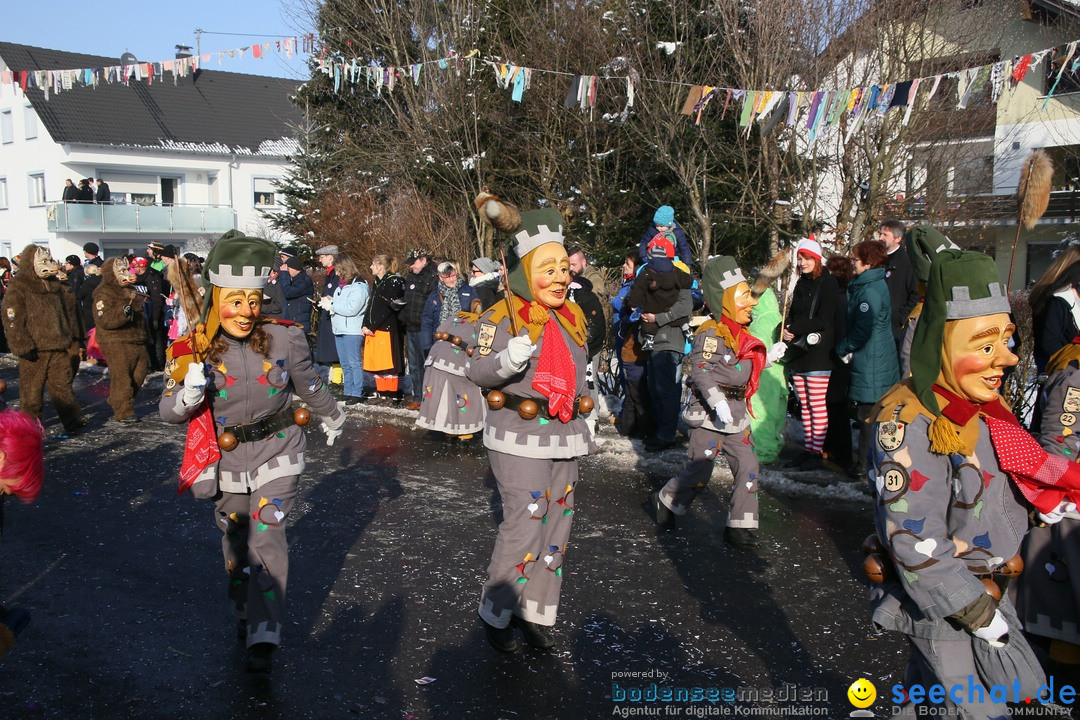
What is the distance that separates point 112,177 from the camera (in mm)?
40094

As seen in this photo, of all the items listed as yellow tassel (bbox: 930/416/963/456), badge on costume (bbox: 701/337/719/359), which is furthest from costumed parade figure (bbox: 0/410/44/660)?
badge on costume (bbox: 701/337/719/359)

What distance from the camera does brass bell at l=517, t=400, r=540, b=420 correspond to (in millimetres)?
4551

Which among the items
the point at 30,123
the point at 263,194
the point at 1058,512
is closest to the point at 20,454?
the point at 1058,512

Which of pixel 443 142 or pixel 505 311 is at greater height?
pixel 443 142

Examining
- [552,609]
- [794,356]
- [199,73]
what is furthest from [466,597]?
[199,73]

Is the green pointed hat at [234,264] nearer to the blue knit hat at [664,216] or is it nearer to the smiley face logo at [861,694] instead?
the smiley face logo at [861,694]

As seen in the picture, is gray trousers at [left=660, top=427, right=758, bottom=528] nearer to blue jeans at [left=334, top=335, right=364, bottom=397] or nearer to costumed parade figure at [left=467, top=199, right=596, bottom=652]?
costumed parade figure at [left=467, top=199, right=596, bottom=652]

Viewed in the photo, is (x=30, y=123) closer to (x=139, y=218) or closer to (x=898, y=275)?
(x=139, y=218)

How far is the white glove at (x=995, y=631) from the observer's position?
2900mm

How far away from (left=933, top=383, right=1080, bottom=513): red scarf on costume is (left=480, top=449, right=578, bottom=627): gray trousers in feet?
6.90

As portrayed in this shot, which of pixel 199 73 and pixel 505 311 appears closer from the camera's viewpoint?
pixel 505 311

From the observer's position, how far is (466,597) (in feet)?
18.0

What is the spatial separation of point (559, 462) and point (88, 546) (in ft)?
12.3

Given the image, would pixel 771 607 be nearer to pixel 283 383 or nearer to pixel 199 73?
pixel 283 383
